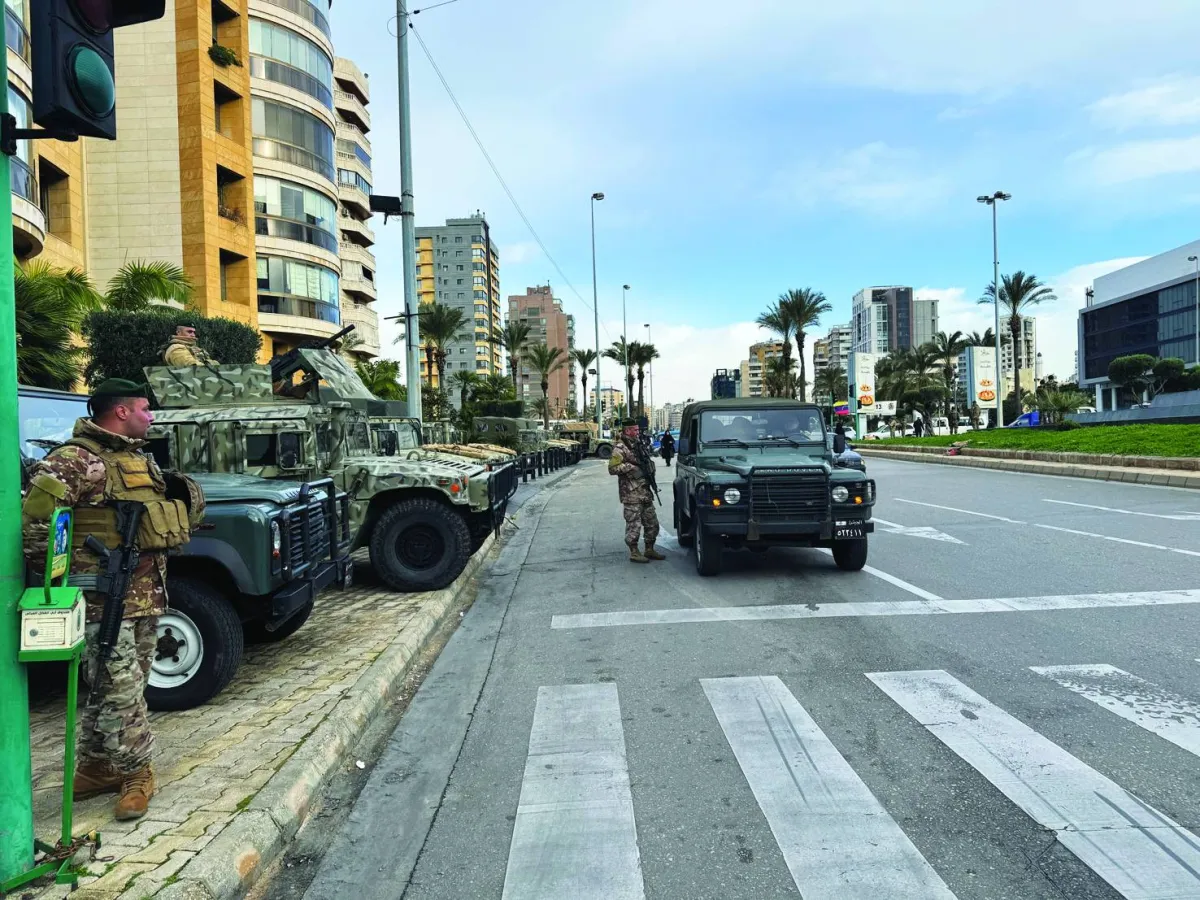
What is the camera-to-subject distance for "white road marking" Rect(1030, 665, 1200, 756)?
163 inches

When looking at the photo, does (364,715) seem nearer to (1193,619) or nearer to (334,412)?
(334,412)

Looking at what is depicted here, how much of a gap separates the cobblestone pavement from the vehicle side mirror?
4.64 feet

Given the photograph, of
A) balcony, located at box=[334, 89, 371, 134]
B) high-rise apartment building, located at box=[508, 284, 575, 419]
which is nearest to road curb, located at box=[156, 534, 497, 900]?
balcony, located at box=[334, 89, 371, 134]

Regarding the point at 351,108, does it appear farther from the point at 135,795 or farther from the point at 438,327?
the point at 135,795

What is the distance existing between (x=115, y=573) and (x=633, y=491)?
23.3ft

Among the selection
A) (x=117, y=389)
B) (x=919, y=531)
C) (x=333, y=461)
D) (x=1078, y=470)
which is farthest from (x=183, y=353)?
(x=1078, y=470)

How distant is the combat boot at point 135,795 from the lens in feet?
11.0

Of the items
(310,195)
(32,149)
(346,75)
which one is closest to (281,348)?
(310,195)

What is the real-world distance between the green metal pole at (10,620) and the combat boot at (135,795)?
50cm

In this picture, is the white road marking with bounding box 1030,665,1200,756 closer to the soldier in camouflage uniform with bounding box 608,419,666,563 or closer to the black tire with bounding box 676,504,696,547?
the soldier in camouflage uniform with bounding box 608,419,666,563

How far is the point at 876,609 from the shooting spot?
7.03m

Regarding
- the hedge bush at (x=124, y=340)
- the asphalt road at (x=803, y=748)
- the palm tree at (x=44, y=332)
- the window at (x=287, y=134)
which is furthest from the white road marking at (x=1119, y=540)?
the window at (x=287, y=134)

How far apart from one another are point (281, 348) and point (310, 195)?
7.34 meters

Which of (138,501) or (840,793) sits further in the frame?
(840,793)
